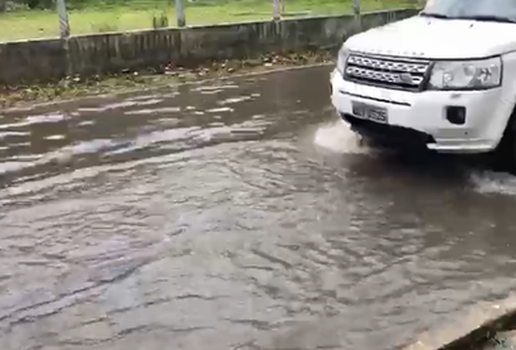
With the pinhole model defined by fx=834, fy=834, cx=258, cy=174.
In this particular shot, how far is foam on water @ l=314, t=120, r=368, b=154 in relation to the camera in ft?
26.1

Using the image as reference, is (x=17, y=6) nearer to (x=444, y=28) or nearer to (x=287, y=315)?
(x=444, y=28)

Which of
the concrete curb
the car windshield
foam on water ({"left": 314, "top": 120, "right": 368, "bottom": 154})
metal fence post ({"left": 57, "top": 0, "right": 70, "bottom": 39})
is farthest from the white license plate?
metal fence post ({"left": 57, "top": 0, "right": 70, "bottom": 39})

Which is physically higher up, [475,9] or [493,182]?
[475,9]

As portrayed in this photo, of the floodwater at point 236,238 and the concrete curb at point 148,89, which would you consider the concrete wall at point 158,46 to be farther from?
the floodwater at point 236,238

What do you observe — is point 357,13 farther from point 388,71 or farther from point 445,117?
point 445,117

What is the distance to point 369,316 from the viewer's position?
4.53 meters

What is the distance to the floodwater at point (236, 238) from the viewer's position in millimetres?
4484

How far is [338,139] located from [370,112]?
1.54 meters

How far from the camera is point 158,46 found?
1239 cm

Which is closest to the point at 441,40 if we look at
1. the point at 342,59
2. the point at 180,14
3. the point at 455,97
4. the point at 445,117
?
the point at 455,97

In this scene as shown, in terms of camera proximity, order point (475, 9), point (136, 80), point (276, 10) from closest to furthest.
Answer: point (475, 9) → point (136, 80) → point (276, 10)

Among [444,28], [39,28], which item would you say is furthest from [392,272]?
[39,28]

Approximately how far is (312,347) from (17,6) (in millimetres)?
15178

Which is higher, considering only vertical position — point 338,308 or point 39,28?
point 39,28
